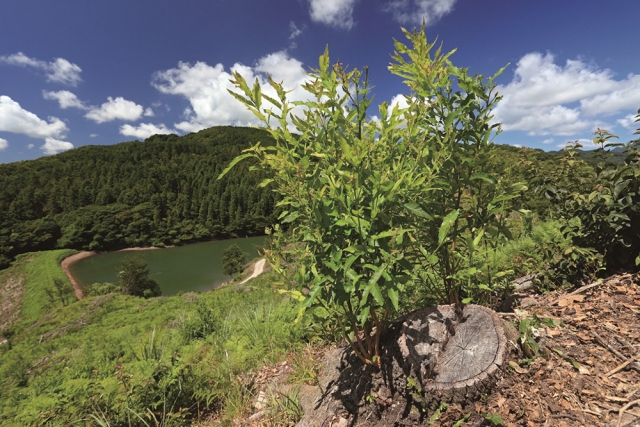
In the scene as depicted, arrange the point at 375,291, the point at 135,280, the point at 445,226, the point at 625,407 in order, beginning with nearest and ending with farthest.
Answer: the point at 625,407
the point at 375,291
the point at 445,226
the point at 135,280

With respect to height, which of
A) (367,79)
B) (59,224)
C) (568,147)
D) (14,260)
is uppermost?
(367,79)

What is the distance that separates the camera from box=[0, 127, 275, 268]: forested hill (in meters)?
69.4

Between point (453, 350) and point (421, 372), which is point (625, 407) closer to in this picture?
point (453, 350)

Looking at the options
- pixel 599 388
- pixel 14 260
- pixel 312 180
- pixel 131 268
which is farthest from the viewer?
pixel 14 260

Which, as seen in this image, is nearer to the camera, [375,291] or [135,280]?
[375,291]

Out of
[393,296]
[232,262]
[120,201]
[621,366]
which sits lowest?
[232,262]

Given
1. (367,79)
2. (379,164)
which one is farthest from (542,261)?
(367,79)

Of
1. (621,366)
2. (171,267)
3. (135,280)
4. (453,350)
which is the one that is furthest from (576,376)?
(171,267)

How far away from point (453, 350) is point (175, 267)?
64.4m

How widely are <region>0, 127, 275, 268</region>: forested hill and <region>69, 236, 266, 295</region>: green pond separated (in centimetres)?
680

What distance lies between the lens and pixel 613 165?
257 centimetres

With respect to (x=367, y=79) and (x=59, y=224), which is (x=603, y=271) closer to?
(x=367, y=79)

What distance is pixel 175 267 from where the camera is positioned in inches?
2301

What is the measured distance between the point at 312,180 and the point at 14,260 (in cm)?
8491
